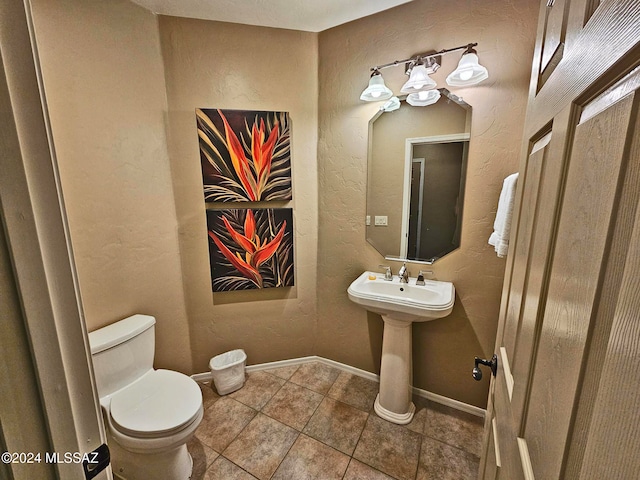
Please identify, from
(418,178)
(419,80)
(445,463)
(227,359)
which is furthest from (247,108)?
(445,463)

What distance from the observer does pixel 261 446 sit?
149 cm

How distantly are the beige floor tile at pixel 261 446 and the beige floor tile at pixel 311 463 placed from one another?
0.05m

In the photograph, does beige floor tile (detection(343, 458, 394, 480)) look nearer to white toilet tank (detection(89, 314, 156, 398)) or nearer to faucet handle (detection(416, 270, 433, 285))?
faucet handle (detection(416, 270, 433, 285))

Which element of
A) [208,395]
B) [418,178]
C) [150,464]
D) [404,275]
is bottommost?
[208,395]

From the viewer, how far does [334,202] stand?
1923mm

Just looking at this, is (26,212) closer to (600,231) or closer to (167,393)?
(600,231)

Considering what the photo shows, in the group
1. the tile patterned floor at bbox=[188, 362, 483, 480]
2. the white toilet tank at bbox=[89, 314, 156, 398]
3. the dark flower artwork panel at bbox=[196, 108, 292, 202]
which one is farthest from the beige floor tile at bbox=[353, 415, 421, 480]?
the dark flower artwork panel at bbox=[196, 108, 292, 202]

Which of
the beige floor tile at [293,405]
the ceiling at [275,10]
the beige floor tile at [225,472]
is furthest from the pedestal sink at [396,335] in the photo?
the ceiling at [275,10]

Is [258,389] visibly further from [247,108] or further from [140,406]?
[247,108]

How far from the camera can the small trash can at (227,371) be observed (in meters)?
1.85

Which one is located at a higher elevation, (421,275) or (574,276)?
(574,276)

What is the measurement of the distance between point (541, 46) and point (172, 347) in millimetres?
2415

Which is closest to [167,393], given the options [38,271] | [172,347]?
[172,347]

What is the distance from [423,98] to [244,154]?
1209 mm
